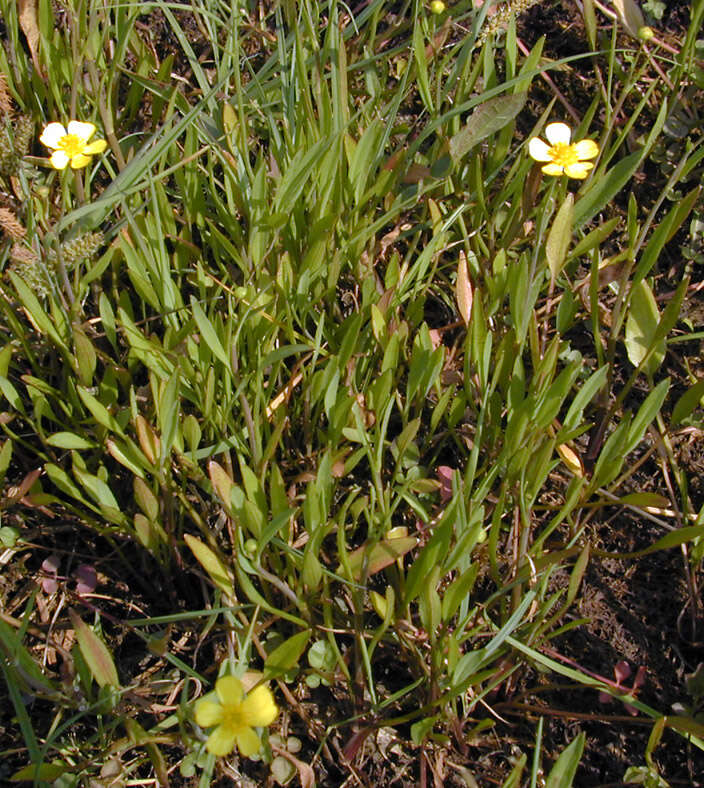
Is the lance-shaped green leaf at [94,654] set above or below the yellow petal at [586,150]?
below

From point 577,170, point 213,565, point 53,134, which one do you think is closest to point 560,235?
point 577,170

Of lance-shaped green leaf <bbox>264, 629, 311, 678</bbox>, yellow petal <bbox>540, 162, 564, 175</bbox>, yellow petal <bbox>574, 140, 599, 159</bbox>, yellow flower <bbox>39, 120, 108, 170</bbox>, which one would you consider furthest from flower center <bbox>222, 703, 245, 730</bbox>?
yellow petal <bbox>574, 140, 599, 159</bbox>

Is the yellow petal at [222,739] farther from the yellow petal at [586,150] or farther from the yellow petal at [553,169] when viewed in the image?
the yellow petal at [586,150]

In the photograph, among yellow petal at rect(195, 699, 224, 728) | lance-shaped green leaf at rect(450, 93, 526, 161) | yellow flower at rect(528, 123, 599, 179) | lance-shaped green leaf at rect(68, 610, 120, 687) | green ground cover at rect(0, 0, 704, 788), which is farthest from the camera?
lance-shaped green leaf at rect(450, 93, 526, 161)

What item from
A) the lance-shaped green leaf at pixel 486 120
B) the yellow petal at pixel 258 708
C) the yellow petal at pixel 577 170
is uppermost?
the lance-shaped green leaf at pixel 486 120

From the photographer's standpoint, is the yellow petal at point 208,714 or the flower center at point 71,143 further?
the flower center at point 71,143

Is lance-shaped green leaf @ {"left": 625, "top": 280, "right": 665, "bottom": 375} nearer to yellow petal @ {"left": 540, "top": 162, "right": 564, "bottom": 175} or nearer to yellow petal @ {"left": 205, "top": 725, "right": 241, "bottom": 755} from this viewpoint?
yellow petal @ {"left": 540, "top": 162, "right": 564, "bottom": 175}

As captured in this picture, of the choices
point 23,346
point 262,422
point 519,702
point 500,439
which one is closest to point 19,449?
point 23,346

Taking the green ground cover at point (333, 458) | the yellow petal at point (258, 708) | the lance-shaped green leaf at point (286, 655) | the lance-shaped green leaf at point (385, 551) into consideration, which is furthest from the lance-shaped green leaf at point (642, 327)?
the yellow petal at point (258, 708)

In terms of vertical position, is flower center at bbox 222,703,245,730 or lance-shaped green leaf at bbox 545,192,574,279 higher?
lance-shaped green leaf at bbox 545,192,574,279
